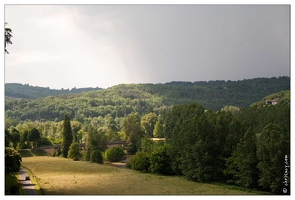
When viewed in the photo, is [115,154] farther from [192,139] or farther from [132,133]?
[192,139]

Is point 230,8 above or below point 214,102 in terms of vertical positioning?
above

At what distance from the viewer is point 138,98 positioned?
5919cm

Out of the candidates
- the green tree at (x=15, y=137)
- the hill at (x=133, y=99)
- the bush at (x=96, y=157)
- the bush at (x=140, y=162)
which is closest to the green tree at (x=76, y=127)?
the hill at (x=133, y=99)

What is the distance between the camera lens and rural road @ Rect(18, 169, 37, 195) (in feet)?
67.4

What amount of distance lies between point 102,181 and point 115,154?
11.0 meters

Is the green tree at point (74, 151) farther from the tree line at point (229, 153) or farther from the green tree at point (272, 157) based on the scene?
the green tree at point (272, 157)

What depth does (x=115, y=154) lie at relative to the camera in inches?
1378

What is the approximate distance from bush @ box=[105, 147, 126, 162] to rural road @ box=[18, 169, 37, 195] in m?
10.5

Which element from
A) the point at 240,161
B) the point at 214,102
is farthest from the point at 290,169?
the point at 214,102

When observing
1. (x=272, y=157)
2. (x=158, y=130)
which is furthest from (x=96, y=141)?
(x=272, y=157)

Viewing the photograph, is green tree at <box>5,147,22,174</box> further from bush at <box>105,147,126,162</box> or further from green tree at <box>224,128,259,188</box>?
green tree at <box>224,128,259,188</box>

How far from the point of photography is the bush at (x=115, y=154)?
34194mm

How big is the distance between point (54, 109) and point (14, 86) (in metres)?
10.5

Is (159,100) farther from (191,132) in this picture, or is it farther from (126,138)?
(191,132)
